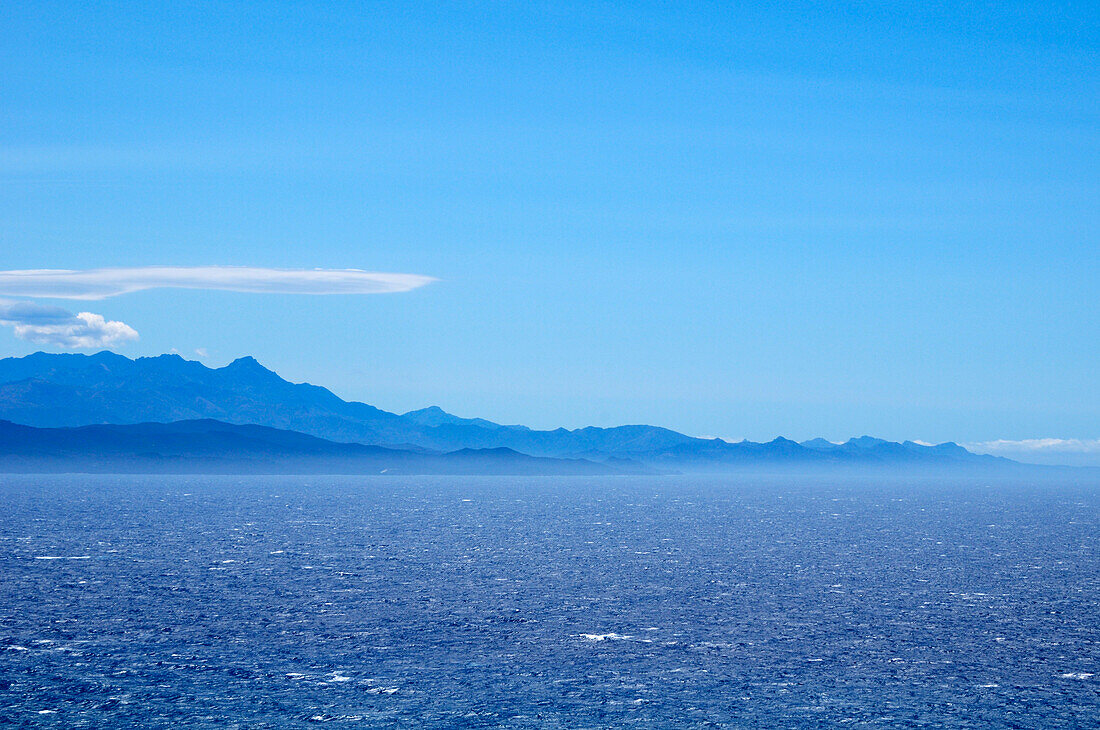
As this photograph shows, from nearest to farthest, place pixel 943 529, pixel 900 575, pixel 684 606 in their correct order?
pixel 684 606 → pixel 900 575 → pixel 943 529

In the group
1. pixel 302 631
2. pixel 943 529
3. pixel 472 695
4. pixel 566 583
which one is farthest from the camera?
pixel 943 529

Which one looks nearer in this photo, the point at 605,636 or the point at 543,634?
the point at 605,636

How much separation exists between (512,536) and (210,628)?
66.0m

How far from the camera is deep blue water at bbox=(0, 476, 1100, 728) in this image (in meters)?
35.8

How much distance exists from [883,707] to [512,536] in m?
80.3

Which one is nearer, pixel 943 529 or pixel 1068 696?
pixel 1068 696

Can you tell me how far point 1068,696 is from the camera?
37906 mm

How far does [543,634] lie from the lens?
49.5m

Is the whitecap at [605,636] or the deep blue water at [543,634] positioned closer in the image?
the deep blue water at [543,634]

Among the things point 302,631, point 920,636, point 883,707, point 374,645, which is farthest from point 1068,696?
point 302,631

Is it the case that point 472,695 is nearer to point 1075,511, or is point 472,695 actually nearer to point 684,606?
point 684,606

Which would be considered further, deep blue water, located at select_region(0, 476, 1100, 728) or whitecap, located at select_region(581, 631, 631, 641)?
whitecap, located at select_region(581, 631, 631, 641)

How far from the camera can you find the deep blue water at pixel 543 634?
3581 centimetres

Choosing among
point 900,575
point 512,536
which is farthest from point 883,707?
point 512,536
